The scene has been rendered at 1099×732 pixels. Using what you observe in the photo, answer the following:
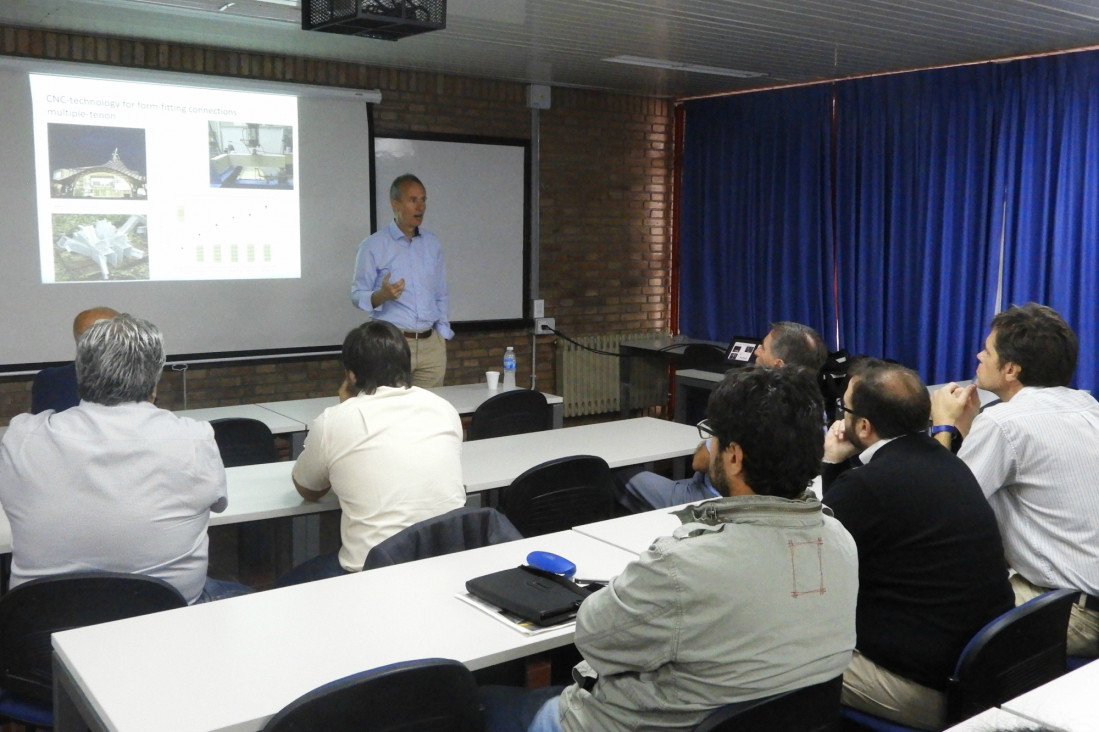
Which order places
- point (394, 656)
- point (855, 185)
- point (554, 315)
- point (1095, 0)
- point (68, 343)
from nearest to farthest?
point (394, 656) → point (1095, 0) → point (68, 343) → point (855, 185) → point (554, 315)

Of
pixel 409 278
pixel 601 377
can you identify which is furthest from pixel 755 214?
pixel 409 278

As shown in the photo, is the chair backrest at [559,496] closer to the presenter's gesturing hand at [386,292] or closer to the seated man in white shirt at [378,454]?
the seated man in white shirt at [378,454]

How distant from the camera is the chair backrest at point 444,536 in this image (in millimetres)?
2527

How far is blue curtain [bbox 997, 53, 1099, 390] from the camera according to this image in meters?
5.56

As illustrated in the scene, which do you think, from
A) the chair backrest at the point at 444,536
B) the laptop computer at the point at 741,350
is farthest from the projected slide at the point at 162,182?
the chair backrest at the point at 444,536

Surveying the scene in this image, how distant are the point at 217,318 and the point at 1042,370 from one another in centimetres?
473

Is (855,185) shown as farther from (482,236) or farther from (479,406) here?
(479,406)

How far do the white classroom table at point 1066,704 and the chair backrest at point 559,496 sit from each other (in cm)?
173

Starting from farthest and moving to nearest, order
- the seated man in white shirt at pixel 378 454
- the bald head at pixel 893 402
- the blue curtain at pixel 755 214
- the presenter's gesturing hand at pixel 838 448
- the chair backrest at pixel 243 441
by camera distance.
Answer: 1. the blue curtain at pixel 755 214
2. the chair backrest at pixel 243 441
3. the presenter's gesturing hand at pixel 838 448
4. the seated man in white shirt at pixel 378 454
5. the bald head at pixel 893 402

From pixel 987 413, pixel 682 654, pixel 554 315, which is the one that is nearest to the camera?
pixel 682 654

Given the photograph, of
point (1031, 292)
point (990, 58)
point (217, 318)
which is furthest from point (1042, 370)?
point (217, 318)

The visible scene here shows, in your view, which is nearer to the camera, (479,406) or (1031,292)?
(479,406)

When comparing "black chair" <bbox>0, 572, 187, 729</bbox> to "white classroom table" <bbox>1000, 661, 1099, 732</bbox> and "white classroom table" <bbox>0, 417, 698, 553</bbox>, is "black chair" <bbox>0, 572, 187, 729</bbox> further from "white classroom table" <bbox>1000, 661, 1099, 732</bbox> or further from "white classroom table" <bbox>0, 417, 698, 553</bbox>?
"white classroom table" <bbox>1000, 661, 1099, 732</bbox>

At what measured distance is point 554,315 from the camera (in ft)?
24.8
